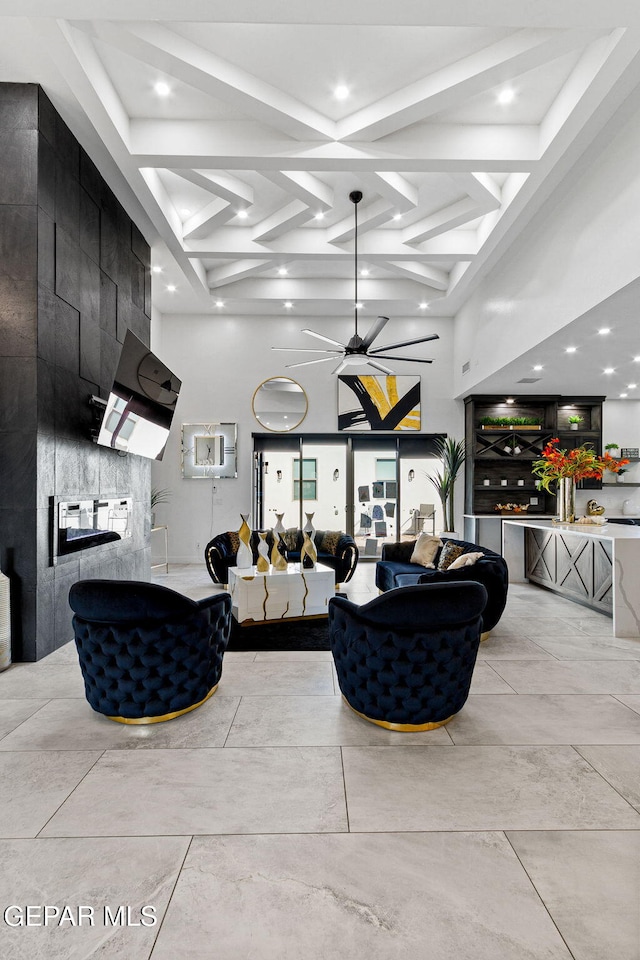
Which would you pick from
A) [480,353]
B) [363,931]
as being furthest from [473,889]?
[480,353]

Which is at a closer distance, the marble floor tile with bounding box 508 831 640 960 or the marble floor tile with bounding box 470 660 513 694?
the marble floor tile with bounding box 508 831 640 960

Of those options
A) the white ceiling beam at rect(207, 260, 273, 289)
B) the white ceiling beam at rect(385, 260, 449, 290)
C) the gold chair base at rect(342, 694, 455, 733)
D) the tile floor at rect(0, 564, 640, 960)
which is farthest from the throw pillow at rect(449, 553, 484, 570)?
the white ceiling beam at rect(207, 260, 273, 289)

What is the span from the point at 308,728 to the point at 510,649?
2.04m

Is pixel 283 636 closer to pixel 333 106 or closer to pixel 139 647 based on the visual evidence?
pixel 139 647

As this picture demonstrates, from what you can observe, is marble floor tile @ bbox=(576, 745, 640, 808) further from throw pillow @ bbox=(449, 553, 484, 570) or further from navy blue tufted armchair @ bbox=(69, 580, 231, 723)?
navy blue tufted armchair @ bbox=(69, 580, 231, 723)

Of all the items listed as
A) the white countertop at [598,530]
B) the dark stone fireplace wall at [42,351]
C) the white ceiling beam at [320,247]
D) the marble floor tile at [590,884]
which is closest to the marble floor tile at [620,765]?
the marble floor tile at [590,884]

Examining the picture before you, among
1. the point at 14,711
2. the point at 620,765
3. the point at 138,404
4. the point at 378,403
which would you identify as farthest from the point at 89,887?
the point at 378,403

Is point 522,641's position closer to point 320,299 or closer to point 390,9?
point 390,9

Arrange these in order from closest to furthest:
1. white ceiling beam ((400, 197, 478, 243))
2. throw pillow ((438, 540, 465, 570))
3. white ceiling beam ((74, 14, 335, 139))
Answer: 1. white ceiling beam ((74, 14, 335, 139))
2. throw pillow ((438, 540, 465, 570))
3. white ceiling beam ((400, 197, 478, 243))

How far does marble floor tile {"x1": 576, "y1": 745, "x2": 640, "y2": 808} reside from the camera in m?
2.13

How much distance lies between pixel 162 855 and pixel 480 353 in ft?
23.4

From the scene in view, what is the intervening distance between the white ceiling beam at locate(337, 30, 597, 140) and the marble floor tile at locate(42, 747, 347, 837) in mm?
4350

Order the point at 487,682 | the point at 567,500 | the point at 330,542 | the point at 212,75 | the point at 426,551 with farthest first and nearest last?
the point at 330,542
the point at 426,551
the point at 567,500
the point at 212,75
the point at 487,682

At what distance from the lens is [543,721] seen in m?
2.76
